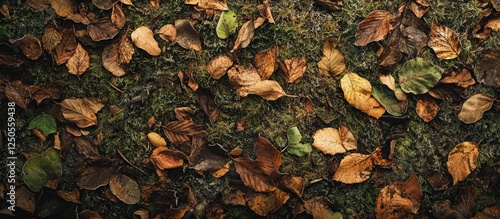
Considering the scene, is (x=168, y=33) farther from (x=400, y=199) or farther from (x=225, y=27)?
(x=400, y=199)

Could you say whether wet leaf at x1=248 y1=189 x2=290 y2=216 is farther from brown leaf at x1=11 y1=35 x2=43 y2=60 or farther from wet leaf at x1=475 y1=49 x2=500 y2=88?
brown leaf at x1=11 y1=35 x2=43 y2=60

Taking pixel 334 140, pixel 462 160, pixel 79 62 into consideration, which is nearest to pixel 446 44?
pixel 462 160

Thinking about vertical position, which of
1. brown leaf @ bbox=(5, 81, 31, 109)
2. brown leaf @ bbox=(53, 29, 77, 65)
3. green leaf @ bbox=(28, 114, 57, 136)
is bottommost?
green leaf @ bbox=(28, 114, 57, 136)

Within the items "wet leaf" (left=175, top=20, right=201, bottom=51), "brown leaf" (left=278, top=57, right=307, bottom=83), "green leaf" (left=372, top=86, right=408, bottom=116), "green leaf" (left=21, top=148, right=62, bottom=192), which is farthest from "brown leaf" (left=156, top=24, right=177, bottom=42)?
"green leaf" (left=372, top=86, right=408, bottom=116)

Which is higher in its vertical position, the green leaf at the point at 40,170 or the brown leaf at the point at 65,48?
the brown leaf at the point at 65,48

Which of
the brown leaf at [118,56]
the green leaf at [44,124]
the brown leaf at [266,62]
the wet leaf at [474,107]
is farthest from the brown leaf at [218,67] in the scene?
the wet leaf at [474,107]

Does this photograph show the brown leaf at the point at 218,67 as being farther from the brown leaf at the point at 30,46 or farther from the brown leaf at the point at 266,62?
the brown leaf at the point at 30,46

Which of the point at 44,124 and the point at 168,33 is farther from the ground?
the point at 168,33
